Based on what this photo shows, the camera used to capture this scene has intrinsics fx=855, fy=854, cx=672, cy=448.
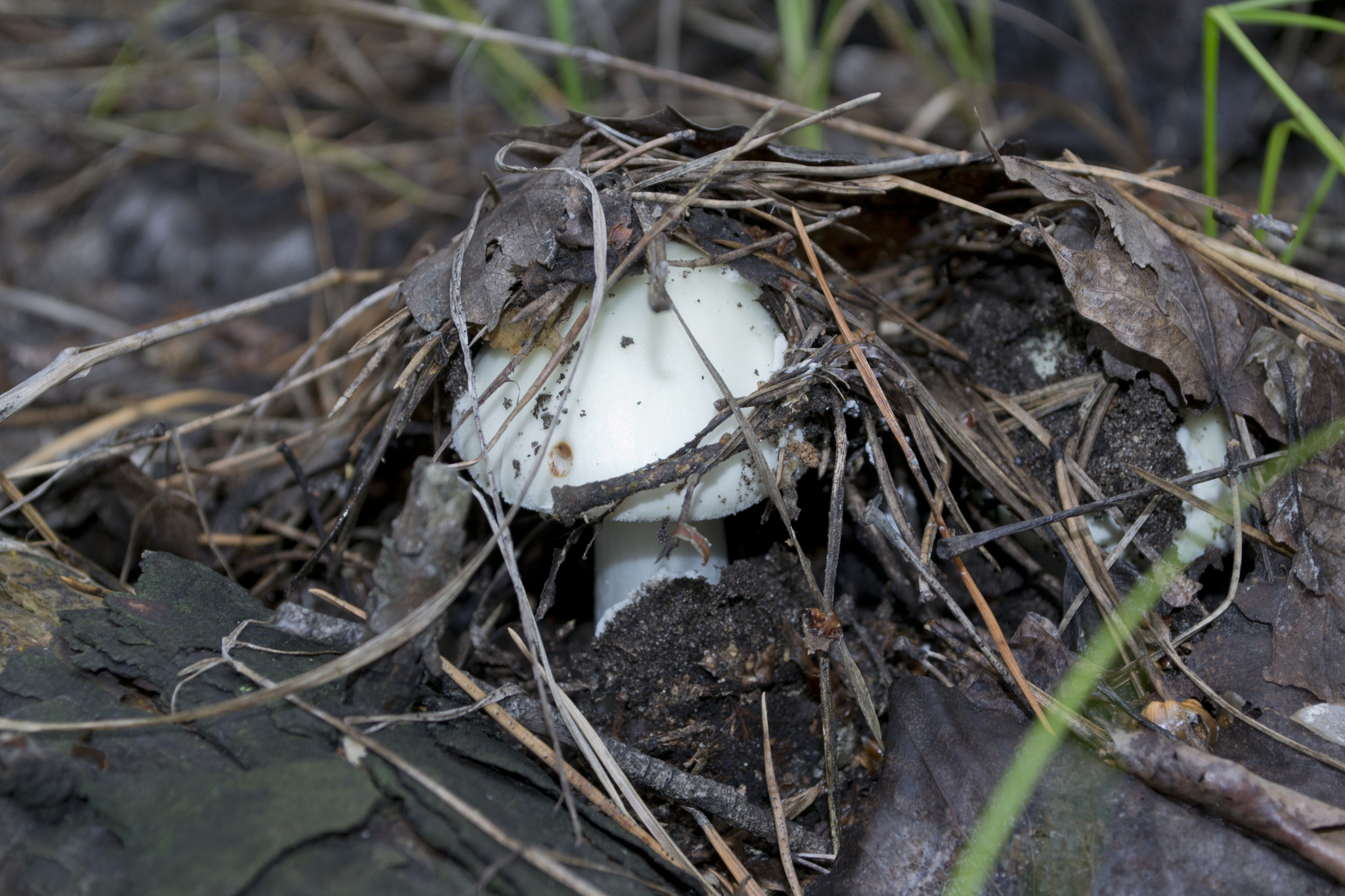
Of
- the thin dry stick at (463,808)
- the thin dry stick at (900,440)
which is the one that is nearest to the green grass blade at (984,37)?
the thin dry stick at (900,440)

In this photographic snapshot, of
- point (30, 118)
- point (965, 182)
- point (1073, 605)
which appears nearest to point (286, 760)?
point (1073, 605)

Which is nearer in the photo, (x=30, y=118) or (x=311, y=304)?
(x=311, y=304)

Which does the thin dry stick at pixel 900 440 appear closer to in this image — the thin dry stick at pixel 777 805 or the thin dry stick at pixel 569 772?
the thin dry stick at pixel 777 805

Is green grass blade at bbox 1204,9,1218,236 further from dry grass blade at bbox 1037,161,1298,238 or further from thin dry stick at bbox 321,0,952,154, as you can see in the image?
thin dry stick at bbox 321,0,952,154

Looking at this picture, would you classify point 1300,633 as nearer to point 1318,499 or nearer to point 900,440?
point 1318,499

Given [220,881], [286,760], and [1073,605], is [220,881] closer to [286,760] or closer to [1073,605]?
[286,760]
